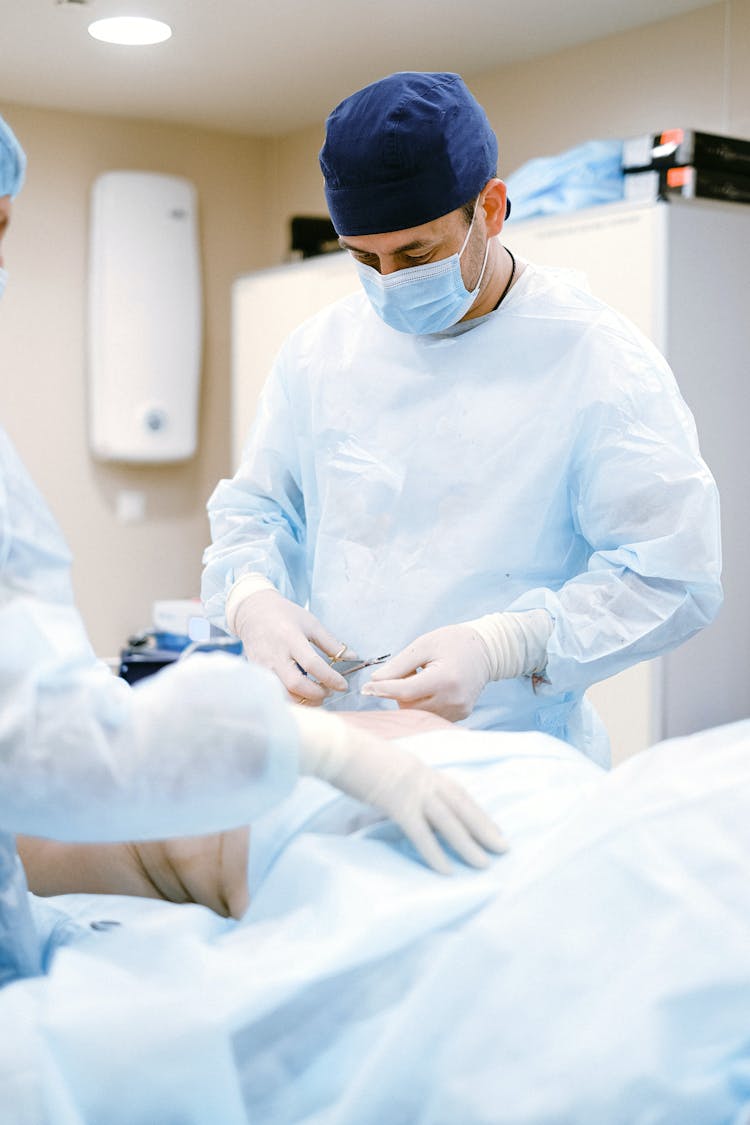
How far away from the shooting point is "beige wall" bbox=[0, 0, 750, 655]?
3.74 m

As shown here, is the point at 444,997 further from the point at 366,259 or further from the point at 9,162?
the point at 366,259

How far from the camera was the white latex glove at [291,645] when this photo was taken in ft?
5.23

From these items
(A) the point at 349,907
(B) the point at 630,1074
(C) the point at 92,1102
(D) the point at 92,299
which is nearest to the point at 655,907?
(B) the point at 630,1074

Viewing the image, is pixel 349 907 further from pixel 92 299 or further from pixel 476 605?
pixel 92 299

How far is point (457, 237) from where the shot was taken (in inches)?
63.8

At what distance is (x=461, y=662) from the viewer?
1.49m

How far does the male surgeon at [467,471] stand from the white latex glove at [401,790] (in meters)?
0.43

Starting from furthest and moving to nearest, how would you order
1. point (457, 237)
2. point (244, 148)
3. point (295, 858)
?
point (244, 148) < point (457, 237) < point (295, 858)

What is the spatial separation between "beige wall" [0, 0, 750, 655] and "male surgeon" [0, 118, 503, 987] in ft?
9.68

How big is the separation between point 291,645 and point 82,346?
10.3ft

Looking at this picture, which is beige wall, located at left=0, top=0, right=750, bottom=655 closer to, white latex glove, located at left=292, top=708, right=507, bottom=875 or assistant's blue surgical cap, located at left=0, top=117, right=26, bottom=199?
assistant's blue surgical cap, located at left=0, top=117, right=26, bottom=199

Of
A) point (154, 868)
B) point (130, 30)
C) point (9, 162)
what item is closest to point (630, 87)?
point (130, 30)

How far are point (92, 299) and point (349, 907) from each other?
374 cm

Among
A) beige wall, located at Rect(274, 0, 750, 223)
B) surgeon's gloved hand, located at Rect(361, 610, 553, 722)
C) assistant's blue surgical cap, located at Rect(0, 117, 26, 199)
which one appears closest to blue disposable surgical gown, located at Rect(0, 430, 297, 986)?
assistant's blue surgical cap, located at Rect(0, 117, 26, 199)
